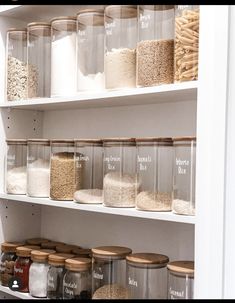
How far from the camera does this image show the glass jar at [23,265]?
1717mm

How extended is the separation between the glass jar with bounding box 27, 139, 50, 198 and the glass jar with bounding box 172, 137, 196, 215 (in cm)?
54

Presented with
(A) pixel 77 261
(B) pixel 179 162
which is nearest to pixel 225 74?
(B) pixel 179 162

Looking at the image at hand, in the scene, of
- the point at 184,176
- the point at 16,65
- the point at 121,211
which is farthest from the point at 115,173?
the point at 16,65

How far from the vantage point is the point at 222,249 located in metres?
1.19

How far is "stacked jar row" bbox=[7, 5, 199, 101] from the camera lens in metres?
1.30

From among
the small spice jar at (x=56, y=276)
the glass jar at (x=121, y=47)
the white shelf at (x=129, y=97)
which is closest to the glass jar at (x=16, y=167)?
the white shelf at (x=129, y=97)

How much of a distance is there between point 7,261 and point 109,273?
50 centimetres

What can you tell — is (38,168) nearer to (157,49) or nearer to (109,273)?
(109,273)

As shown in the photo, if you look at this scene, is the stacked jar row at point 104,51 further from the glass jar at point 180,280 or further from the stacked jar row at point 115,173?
the glass jar at point 180,280

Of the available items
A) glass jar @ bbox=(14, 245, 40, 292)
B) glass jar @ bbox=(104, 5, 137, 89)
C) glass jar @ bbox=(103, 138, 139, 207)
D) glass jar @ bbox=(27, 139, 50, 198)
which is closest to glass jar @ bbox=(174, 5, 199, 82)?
glass jar @ bbox=(104, 5, 137, 89)

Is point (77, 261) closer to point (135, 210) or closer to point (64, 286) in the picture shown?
point (64, 286)

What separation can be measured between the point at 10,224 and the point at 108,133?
54cm

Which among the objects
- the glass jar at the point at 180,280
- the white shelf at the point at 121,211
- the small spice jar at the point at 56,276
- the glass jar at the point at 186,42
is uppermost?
the glass jar at the point at 186,42

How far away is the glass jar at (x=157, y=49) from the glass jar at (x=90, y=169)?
11.5 inches
